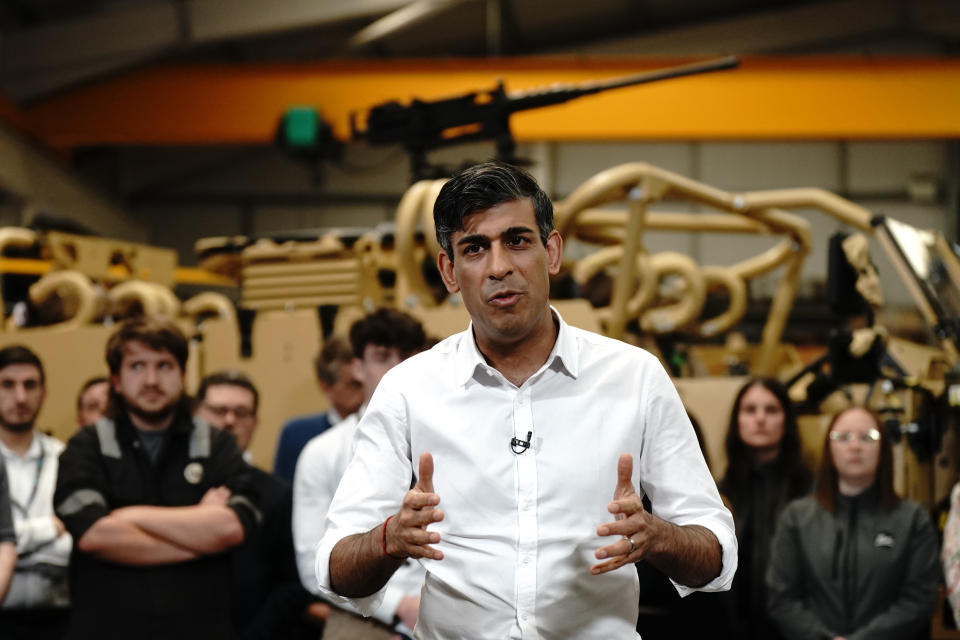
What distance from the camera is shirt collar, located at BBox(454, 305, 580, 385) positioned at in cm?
172

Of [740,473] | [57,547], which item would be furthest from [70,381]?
Result: [740,473]

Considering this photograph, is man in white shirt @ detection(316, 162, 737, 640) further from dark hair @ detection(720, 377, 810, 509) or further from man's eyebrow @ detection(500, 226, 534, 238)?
dark hair @ detection(720, 377, 810, 509)

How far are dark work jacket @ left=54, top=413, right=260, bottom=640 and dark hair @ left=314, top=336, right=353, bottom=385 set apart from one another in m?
0.98

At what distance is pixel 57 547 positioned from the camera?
333 centimetres

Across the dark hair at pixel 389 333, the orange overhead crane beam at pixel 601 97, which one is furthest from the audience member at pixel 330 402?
the orange overhead crane beam at pixel 601 97

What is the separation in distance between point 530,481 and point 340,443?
4.68 feet

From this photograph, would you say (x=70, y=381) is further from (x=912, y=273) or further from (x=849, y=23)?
(x=849, y=23)

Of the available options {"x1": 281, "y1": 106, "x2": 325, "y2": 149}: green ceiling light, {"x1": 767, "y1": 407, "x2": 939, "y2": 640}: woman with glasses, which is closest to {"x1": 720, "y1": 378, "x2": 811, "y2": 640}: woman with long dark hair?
{"x1": 767, "y1": 407, "x2": 939, "y2": 640}: woman with glasses

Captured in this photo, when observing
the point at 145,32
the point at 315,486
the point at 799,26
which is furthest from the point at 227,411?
the point at 799,26

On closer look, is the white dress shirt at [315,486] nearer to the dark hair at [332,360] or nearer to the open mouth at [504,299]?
the dark hair at [332,360]

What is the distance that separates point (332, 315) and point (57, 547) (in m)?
1.71

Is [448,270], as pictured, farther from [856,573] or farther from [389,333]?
[856,573]

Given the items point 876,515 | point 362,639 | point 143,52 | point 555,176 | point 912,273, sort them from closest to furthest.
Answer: point 362,639 < point 876,515 < point 912,273 < point 143,52 < point 555,176

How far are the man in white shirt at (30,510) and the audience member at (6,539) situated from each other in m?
0.20
